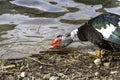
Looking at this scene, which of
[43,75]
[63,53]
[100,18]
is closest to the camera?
[43,75]

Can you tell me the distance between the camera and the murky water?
21.6 feet

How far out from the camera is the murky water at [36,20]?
6589 mm

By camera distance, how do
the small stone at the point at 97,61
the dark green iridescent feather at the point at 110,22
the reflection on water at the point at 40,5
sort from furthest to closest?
1. the reflection on water at the point at 40,5
2. the small stone at the point at 97,61
3. the dark green iridescent feather at the point at 110,22

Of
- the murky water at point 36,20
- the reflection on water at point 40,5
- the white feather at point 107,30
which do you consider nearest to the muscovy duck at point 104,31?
the white feather at point 107,30

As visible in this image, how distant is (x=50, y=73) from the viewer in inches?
200

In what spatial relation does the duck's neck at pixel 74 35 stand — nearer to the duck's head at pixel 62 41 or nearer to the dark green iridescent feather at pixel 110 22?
the duck's head at pixel 62 41

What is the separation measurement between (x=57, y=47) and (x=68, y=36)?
0.24 meters

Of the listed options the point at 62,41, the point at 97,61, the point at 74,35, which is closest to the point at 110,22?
the point at 97,61

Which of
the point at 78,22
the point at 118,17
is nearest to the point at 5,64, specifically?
the point at 118,17

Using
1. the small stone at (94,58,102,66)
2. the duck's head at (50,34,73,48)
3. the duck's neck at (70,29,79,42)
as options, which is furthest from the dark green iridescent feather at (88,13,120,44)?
the duck's head at (50,34,73,48)

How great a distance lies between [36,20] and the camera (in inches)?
311

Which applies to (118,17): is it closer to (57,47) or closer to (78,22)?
(57,47)

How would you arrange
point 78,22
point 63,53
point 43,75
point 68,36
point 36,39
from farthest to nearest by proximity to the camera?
1. point 78,22
2. point 36,39
3. point 68,36
4. point 63,53
5. point 43,75

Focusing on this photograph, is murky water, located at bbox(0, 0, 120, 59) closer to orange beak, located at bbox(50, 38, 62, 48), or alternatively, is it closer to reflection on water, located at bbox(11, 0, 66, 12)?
reflection on water, located at bbox(11, 0, 66, 12)
